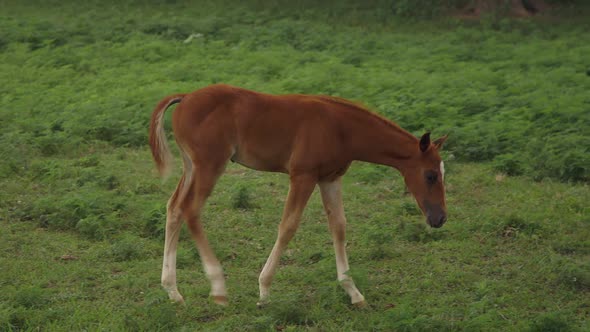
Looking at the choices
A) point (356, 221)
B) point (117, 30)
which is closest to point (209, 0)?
point (117, 30)

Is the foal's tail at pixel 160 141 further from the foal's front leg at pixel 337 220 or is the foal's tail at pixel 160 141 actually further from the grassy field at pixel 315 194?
the foal's front leg at pixel 337 220

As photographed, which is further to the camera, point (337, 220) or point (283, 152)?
point (337, 220)

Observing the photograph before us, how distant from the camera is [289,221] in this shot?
6.79 meters

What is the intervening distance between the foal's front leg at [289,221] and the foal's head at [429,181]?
0.78 metres

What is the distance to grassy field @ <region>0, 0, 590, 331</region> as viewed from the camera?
6715mm

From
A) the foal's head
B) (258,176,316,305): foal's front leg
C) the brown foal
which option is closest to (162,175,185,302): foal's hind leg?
the brown foal

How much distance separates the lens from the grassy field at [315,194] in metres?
6.71

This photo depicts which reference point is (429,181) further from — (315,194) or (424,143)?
(315,194)

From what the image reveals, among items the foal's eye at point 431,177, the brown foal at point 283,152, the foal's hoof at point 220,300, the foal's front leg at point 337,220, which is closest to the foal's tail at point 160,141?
the brown foal at point 283,152

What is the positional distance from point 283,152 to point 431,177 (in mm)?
1131

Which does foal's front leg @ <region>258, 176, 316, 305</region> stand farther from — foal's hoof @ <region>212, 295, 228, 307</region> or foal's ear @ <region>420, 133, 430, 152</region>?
foal's ear @ <region>420, 133, 430, 152</region>

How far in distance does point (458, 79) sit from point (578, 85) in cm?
176

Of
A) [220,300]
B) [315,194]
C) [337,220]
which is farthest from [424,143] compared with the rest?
[315,194]

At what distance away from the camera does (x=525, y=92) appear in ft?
43.8
